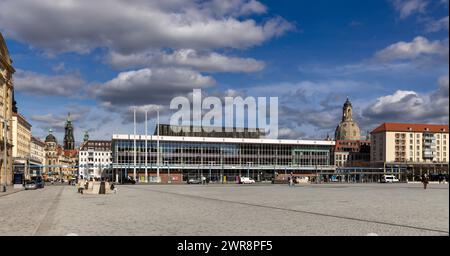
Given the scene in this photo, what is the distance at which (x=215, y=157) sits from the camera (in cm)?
15500

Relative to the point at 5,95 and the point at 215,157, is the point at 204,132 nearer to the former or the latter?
the point at 215,157

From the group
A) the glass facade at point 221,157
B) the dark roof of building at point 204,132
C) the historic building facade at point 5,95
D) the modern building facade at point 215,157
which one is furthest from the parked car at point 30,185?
the dark roof of building at point 204,132

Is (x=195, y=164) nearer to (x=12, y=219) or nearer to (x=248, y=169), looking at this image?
(x=248, y=169)

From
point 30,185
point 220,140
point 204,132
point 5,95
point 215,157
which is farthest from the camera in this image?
point 204,132

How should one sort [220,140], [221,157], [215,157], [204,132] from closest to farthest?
[215,157]
[221,157]
[220,140]
[204,132]

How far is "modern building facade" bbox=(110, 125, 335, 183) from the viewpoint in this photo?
5640 inches

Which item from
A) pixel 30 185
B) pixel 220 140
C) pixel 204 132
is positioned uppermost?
pixel 204 132

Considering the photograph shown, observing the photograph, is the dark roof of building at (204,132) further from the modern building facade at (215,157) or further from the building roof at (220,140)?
the building roof at (220,140)

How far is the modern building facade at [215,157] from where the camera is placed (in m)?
143

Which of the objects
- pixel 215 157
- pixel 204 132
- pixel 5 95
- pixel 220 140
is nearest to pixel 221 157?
pixel 215 157

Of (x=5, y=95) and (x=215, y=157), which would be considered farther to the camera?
(x=215, y=157)
